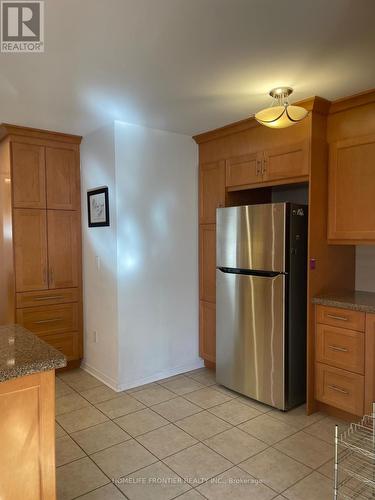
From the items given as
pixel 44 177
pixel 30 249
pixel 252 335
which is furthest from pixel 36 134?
pixel 252 335

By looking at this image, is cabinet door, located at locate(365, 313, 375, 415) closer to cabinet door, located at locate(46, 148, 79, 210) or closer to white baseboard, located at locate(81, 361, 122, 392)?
white baseboard, located at locate(81, 361, 122, 392)

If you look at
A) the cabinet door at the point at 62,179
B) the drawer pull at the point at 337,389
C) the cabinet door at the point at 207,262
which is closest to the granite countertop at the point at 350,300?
the drawer pull at the point at 337,389

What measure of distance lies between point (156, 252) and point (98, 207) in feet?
2.23

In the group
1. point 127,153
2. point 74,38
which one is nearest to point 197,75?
point 74,38

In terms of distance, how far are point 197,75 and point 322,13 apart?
802 millimetres

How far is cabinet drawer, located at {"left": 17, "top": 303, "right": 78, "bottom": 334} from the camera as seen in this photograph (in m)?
3.43

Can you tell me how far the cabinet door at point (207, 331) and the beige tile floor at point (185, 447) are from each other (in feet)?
1.36

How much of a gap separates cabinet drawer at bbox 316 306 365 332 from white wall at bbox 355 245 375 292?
1.83 ft

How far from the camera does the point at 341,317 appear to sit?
2617 millimetres

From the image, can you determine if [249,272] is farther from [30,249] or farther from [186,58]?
[30,249]

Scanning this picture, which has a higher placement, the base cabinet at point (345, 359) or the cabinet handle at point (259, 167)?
the cabinet handle at point (259, 167)

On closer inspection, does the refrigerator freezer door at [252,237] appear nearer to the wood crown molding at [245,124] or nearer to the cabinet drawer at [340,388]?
the wood crown molding at [245,124]

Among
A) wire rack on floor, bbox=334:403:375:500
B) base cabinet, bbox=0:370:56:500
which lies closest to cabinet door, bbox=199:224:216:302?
wire rack on floor, bbox=334:403:375:500

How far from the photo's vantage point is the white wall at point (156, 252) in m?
3.22
